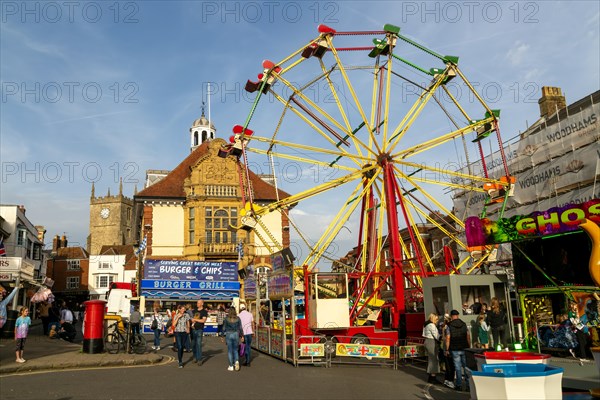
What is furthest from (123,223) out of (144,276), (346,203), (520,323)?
(520,323)

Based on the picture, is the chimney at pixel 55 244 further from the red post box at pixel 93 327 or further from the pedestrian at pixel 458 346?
the pedestrian at pixel 458 346

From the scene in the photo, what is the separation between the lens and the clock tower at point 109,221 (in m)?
109

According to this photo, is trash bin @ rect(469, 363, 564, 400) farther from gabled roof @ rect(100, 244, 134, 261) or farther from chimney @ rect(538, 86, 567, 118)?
gabled roof @ rect(100, 244, 134, 261)

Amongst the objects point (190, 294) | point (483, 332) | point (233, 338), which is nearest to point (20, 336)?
point (233, 338)

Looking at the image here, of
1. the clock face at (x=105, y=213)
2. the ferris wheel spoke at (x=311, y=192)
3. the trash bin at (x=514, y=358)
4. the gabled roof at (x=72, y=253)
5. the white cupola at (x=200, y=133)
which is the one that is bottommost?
the trash bin at (x=514, y=358)

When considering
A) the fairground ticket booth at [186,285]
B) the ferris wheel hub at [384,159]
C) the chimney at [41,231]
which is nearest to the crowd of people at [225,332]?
the ferris wheel hub at [384,159]

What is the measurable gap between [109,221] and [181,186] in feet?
250

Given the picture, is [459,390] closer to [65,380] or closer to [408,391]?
[408,391]

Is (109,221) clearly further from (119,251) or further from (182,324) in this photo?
(182,324)

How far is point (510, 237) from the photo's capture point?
15625 millimetres

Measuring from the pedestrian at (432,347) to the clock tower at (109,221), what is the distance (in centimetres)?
10242

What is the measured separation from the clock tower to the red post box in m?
95.7

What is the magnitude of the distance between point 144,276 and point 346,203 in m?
14.1

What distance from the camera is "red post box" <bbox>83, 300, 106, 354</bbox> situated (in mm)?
15789
